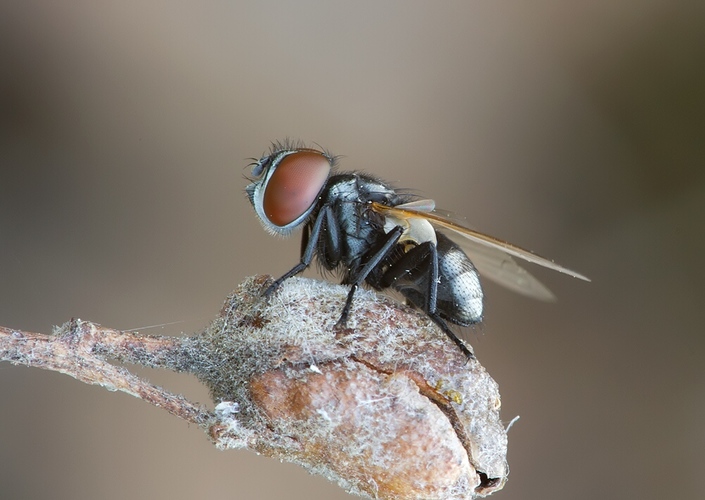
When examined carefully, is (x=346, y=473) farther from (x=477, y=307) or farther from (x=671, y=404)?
(x=671, y=404)

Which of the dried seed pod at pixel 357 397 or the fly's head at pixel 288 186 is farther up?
the fly's head at pixel 288 186

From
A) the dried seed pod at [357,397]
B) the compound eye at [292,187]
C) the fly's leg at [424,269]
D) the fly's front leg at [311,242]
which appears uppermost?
the compound eye at [292,187]

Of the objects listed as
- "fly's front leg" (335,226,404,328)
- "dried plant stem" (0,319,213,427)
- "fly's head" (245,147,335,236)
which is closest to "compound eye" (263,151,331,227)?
"fly's head" (245,147,335,236)

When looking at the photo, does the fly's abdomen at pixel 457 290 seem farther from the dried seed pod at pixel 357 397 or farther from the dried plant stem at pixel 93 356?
the dried plant stem at pixel 93 356

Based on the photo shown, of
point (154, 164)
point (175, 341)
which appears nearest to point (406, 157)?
point (154, 164)

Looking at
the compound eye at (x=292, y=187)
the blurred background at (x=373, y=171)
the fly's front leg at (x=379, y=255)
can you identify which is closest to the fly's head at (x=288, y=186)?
the compound eye at (x=292, y=187)
